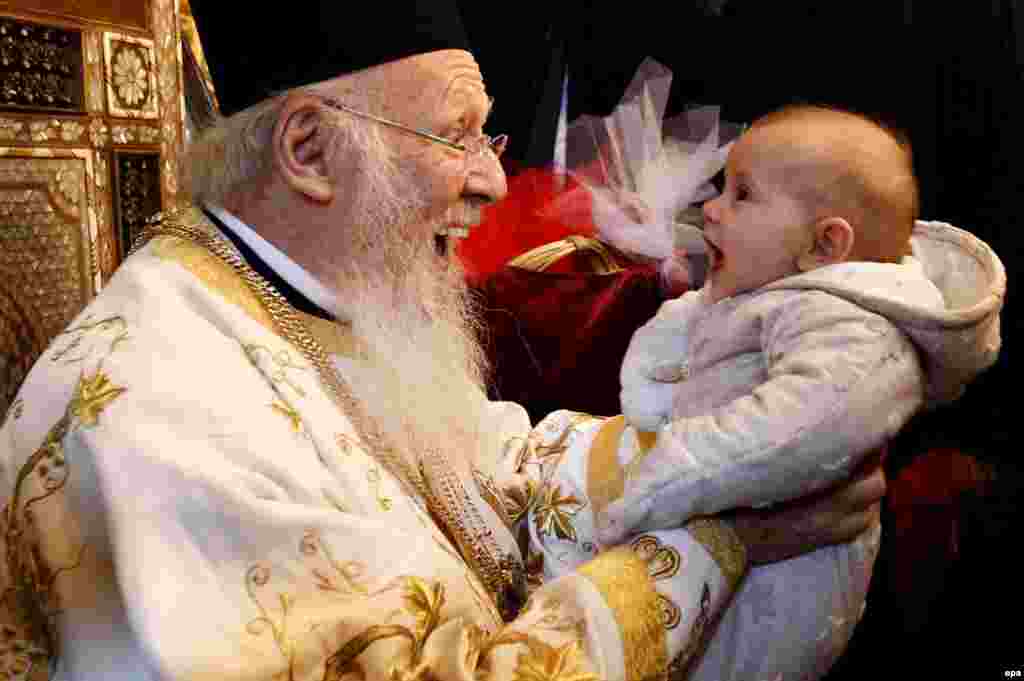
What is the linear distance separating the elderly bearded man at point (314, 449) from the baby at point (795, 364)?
8cm

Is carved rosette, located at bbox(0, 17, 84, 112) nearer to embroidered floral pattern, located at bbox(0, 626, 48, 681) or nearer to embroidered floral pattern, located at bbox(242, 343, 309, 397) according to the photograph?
embroidered floral pattern, located at bbox(242, 343, 309, 397)

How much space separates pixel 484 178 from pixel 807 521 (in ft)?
2.50

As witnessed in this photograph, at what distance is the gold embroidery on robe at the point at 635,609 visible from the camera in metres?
1.23

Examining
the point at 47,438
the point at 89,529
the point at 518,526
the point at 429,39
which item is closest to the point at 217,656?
the point at 89,529

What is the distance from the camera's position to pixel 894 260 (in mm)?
1540

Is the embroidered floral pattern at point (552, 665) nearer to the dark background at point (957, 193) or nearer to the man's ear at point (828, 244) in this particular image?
the man's ear at point (828, 244)

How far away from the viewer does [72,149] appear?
2.17 meters

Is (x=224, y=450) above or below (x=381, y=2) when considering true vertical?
below

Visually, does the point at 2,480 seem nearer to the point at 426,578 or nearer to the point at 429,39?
the point at 426,578

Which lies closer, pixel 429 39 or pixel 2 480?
pixel 2 480

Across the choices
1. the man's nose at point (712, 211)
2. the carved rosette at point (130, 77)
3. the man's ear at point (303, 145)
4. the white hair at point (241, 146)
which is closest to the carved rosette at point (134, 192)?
the carved rosette at point (130, 77)

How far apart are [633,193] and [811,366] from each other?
142 centimetres

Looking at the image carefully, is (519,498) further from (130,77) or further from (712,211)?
(130,77)

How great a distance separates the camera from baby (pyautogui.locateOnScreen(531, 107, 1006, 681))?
4.19 ft
